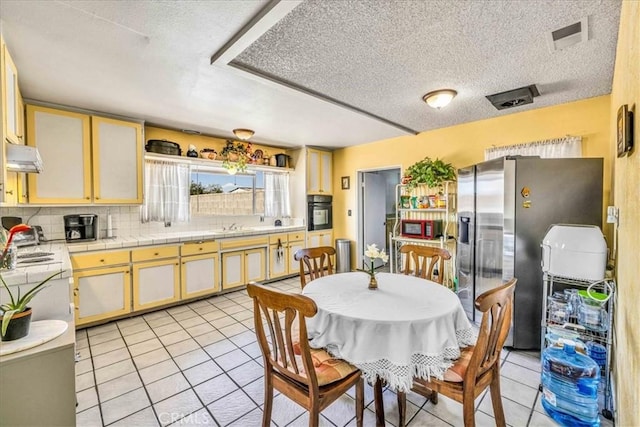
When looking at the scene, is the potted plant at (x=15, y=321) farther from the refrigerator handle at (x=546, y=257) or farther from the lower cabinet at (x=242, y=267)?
the refrigerator handle at (x=546, y=257)

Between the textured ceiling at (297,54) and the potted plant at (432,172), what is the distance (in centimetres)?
79

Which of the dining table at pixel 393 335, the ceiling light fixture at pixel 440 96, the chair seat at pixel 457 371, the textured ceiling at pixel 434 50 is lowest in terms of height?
the chair seat at pixel 457 371

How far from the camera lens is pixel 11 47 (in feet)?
6.35

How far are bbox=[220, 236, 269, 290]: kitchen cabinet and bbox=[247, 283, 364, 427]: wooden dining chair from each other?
9.01 feet

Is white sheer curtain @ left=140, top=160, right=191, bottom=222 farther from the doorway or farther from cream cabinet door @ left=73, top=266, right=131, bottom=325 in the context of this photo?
the doorway

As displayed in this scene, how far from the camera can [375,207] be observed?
567cm

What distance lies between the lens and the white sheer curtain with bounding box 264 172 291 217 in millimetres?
5219

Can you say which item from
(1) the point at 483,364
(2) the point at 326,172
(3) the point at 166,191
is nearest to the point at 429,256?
(1) the point at 483,364

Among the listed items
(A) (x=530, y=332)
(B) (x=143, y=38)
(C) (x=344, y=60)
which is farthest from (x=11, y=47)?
(A) (x=530, y=332)

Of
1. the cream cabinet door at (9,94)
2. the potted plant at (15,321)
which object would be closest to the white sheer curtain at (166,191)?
the cream cabinet door at (9,94)

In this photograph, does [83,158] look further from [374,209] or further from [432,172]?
[374,209]

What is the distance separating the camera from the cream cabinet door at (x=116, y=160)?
3273 millimetres

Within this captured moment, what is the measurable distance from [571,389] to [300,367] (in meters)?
1.73

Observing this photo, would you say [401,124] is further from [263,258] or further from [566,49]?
[263,258]
